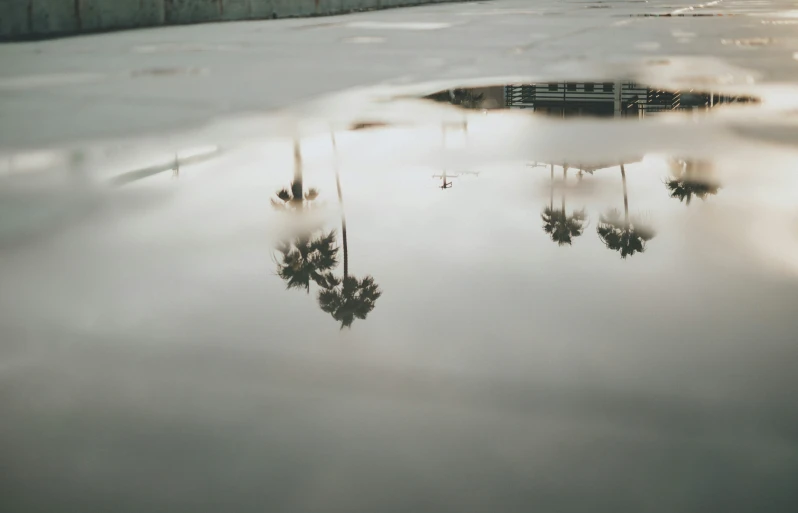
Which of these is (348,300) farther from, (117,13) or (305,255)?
(117,13)

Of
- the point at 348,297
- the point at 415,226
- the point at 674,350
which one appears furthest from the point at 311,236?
the point at 674,350

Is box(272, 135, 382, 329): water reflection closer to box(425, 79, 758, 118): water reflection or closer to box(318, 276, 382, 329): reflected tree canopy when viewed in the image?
box(318, 276, 382, 329): reflected tree canopy

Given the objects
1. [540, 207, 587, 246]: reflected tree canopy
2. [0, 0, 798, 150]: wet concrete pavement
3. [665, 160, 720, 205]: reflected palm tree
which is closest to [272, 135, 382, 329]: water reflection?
[540, 207, 587, 246]: reflected tree canopy

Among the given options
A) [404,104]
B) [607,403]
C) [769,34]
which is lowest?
[607,403]

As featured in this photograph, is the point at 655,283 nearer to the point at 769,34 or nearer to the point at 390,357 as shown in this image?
the point at 390,357

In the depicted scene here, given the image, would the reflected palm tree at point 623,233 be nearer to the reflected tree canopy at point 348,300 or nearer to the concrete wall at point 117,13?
the reflected tree canopy at point 348,300

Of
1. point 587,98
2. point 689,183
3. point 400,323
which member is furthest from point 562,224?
point 587,98
